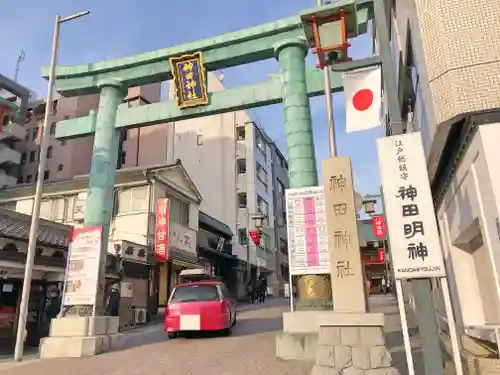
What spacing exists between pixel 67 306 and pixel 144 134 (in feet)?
87.1

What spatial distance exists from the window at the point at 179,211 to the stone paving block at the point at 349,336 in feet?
63.8

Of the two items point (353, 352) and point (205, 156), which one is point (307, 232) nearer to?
point (353, 352)

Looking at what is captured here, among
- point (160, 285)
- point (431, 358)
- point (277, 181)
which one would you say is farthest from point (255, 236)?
point (431, 358)

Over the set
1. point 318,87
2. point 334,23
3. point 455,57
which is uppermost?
point 318,87

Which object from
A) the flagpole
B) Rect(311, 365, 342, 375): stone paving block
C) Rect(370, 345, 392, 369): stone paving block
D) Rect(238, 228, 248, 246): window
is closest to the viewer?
Rect(370, 345, 392, 369): stone paving block

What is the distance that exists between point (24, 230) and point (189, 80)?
9.09 m

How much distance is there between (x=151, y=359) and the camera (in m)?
9.61

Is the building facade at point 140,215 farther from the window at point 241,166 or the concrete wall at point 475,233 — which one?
the concrete wall at point 475,233

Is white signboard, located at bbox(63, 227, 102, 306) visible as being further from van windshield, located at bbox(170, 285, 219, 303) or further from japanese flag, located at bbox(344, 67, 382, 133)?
japanese flag, located at bbox(344, 67, 382, 133)

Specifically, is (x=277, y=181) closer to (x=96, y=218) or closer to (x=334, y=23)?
(x=96, y=218)

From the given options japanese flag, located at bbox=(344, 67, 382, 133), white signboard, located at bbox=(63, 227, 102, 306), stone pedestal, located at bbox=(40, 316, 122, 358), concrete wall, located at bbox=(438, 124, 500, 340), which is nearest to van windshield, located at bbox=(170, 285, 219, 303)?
stone pedestal, located at bbox=(40, 316, 122, 358)

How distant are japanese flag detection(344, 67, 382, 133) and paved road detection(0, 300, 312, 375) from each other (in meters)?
4.65

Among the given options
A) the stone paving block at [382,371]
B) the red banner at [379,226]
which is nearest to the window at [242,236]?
the red banner at [379,226]

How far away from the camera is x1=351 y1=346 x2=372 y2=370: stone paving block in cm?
612
